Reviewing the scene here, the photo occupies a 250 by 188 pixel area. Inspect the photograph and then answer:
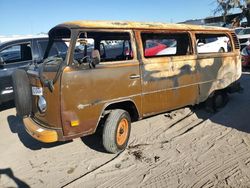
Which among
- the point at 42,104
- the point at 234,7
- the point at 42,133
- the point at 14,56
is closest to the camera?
the point at 42,133

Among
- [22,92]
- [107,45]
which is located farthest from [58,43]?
[22,92]

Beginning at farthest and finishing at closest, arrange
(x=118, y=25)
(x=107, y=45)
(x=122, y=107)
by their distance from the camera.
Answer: (x=107, y=45), (x=122, y=107), (x=118, y=25)

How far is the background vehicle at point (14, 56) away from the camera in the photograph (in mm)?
7922

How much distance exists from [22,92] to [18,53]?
3.63 meters

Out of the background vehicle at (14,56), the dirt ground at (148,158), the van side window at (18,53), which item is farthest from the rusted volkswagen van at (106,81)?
the van side window at (18,53)

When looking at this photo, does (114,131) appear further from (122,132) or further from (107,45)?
(107,45)

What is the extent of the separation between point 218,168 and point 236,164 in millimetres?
298

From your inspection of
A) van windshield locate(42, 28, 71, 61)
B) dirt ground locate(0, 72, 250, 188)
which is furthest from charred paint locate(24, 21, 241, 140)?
dirt ground locate(0, 72, 250, 188)

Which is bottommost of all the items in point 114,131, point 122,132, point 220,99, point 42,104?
point 220,99

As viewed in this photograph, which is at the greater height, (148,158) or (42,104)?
(42,104)

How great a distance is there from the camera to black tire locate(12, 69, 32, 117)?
16.8 feet

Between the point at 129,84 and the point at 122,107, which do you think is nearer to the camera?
the point at 129,84

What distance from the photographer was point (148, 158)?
500 centimetres

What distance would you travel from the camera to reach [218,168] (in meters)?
4.53
